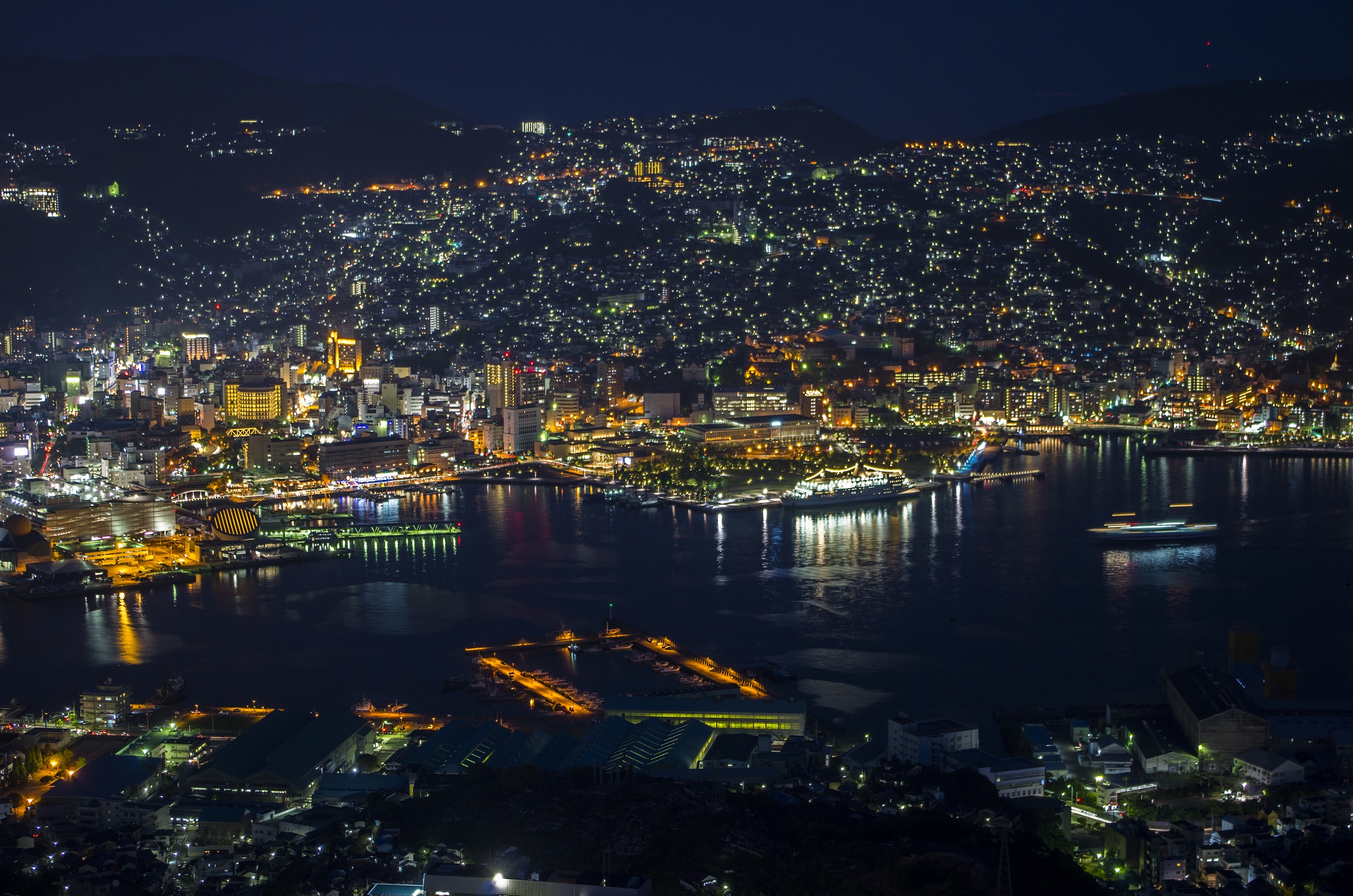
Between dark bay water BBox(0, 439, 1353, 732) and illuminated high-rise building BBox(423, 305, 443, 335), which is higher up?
illuminated high-rise building BBox(423, 305, 443, 335)

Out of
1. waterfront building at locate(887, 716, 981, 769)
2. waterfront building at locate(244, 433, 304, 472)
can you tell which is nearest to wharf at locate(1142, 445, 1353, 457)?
waterfront building at locate(244, 433, 304, 472)

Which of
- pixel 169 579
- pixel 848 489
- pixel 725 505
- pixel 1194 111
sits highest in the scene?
pixel 1194 111

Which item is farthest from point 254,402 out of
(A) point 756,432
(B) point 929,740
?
(B) point 929,740

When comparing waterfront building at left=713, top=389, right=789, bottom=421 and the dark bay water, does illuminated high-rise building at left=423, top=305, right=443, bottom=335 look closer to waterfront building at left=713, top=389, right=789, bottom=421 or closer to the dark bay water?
waterfront building at left=713, top=389, right=789, bottom=421

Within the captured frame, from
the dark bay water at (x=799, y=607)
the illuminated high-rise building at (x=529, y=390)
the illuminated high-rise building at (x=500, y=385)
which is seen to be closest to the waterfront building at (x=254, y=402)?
the illuminated high-rise building at (x=500, y=385)

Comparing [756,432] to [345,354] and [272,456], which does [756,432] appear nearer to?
[272,456]

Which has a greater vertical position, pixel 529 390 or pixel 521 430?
pixel 529 390
